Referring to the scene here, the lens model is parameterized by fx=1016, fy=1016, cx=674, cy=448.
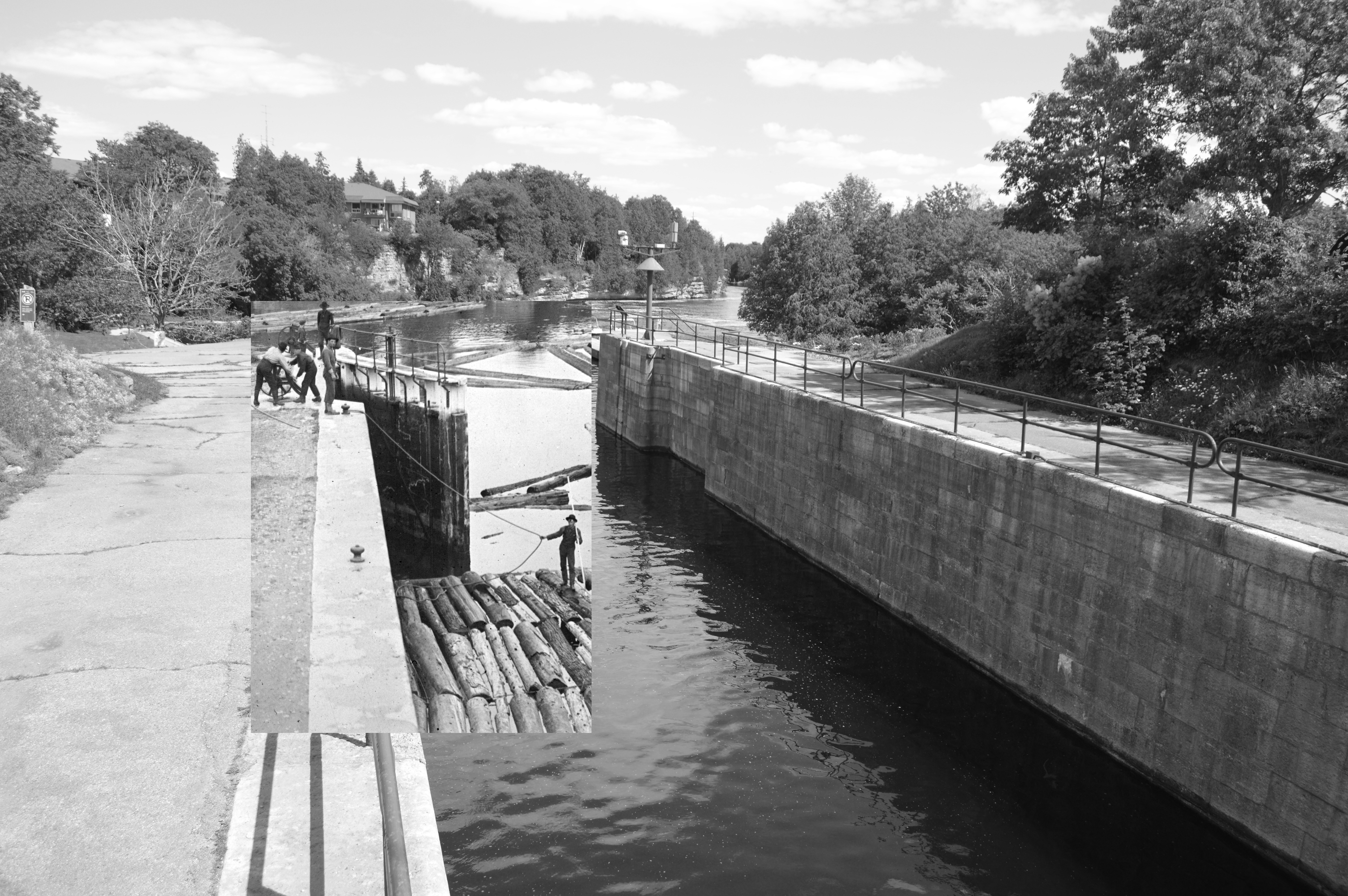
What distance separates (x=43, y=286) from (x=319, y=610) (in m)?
28.4

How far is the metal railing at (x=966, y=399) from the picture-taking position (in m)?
10.6

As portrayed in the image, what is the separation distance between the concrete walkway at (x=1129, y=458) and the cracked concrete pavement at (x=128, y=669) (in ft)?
30.7

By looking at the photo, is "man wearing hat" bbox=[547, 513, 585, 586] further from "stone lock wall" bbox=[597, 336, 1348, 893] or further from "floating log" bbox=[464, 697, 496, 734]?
"stone lock wall" bbox=[597, 336, 1348, 893]

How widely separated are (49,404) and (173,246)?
7.30 m

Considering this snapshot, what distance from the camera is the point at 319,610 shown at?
2.53 meters

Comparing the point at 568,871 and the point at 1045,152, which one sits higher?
the point at 1045,152

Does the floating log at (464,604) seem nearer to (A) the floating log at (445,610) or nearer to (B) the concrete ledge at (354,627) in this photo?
(A) the floating log at (445,610)

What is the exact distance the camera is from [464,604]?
8.63 ft

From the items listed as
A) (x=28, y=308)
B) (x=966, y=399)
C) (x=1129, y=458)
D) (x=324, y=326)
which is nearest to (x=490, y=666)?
(x=324, y=326)

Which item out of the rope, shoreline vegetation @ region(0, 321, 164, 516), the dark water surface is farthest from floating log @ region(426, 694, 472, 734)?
shoreline vegetation @ region(0, 321, 164, 516)

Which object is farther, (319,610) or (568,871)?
(568,871)

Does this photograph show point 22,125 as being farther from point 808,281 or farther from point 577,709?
point 577,709

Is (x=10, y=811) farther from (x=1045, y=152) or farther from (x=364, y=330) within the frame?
(x=1045, y=152)

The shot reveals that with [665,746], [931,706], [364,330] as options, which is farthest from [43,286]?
[364,330]
